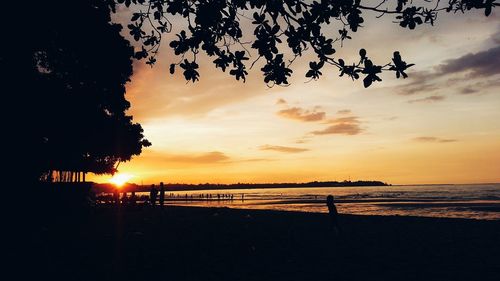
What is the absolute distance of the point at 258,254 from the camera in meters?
11.9

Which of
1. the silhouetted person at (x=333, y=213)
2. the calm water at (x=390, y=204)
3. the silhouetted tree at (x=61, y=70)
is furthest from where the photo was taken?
the calm water at (x=390, y=204)

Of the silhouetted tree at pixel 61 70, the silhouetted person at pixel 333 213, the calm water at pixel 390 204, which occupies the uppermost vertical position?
the silhouetted tree at pixel 61 70

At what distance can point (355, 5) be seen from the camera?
5.48m

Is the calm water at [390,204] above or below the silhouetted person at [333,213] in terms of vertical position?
below

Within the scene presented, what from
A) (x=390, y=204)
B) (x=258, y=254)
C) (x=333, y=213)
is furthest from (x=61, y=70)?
(x=390, y=204)

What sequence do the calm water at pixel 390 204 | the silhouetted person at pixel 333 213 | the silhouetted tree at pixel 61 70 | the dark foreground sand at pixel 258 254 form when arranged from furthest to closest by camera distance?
1. the calm water at pixel 390 204
2. the silhouetted person at pixel 333 213
3. the dark foreground sand at pixel 258 254
4. the silhouetted tree at pixel 61 70

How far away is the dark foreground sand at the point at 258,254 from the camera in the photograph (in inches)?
364

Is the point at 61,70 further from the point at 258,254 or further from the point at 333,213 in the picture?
the point at 333,213

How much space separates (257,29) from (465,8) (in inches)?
115

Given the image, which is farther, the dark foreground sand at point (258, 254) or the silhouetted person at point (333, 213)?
the silhouetted person at point (333, 213)

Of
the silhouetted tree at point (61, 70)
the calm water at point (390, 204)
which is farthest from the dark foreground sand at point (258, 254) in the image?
the calm water at point (390, 204)

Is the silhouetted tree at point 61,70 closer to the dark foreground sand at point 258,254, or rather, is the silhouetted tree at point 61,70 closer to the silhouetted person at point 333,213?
the dark foreground sand at point 258,254

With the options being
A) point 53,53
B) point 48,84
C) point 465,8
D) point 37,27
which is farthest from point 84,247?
point 465,8

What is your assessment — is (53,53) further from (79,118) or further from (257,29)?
(257,29)
